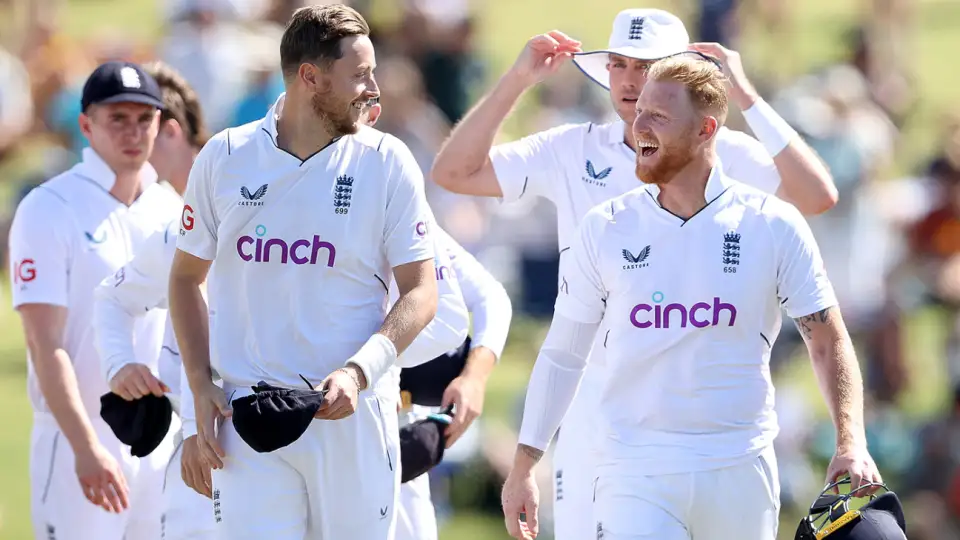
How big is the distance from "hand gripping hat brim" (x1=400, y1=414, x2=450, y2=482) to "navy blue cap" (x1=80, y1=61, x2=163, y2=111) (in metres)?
1.74

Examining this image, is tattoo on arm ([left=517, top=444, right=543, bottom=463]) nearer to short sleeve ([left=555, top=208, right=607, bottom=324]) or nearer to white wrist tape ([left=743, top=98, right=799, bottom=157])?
short sleeve ([left=555, top=208, right=607, bottom=324])

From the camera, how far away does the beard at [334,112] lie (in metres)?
4.91

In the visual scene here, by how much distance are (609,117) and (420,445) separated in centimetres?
892

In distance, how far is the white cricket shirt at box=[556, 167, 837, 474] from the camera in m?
4.96

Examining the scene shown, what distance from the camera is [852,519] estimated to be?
188 inches

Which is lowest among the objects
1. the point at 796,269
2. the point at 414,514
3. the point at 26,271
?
the point at 414,514

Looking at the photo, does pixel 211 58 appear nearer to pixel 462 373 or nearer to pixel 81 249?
pixel 81 249

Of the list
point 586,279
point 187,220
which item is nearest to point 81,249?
point 187,220

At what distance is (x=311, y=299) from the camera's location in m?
4.88

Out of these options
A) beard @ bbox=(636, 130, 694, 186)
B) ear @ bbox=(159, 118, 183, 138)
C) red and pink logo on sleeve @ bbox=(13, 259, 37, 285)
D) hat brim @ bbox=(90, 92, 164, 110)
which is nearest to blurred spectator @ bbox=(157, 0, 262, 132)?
ear @ bbox=(159, 118, 183, 138)

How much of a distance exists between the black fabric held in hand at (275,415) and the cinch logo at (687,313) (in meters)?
1.13

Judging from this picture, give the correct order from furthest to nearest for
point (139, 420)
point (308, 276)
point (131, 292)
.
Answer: point (131, 292) → point (139, 420) → point (308, 276)

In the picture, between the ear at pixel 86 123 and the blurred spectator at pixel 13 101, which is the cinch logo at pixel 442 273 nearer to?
the ear at pixel 86 123

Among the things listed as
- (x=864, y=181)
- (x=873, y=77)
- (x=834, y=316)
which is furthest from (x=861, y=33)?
(x=834, y=316)
